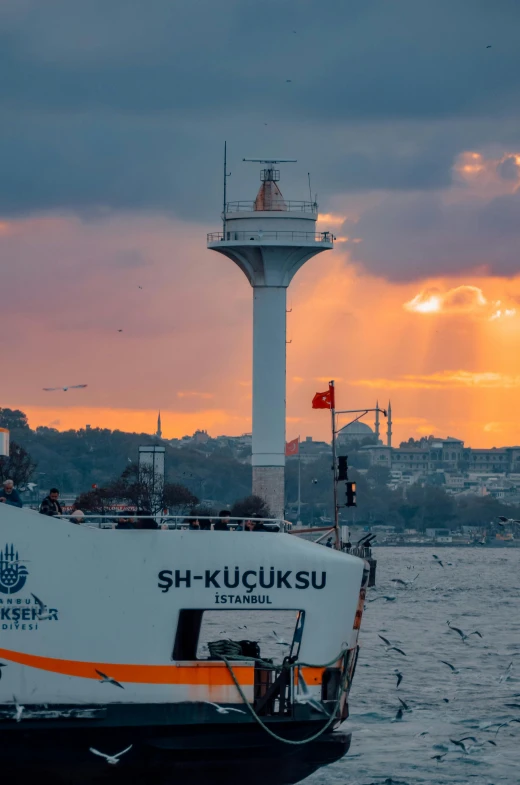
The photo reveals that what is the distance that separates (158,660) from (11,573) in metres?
2.25

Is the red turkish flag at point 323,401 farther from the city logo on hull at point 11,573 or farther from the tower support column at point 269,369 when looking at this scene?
the tower support column at point 269,369

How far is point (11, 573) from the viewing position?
20156 millimetres

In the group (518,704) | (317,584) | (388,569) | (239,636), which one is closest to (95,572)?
(317,584)

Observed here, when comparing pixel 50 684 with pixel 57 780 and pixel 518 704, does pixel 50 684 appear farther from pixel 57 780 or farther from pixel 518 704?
pixel 518 704

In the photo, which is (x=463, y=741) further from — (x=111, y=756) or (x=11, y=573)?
(x=11, y=573)

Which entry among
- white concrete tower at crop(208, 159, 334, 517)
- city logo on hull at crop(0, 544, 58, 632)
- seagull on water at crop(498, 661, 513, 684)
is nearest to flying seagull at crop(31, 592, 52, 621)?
city logo on hull at crop(0, 544, 58, 632)

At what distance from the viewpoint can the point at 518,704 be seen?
3625 centimetres

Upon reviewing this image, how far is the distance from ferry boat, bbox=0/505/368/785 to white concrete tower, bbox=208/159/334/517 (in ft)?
270

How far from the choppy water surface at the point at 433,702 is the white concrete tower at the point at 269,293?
1337 inches

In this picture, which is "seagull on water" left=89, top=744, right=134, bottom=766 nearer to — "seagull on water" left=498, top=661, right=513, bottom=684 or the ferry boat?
the ferry boat

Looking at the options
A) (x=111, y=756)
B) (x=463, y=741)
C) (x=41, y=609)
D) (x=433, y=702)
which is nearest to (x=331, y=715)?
(x=111, y=756)

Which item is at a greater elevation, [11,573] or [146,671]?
[11,573]

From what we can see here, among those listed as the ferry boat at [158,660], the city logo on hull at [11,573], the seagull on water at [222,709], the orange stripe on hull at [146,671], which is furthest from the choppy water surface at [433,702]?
the city logo on hull at [11,573]

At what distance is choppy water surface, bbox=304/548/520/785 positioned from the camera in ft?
90.8
